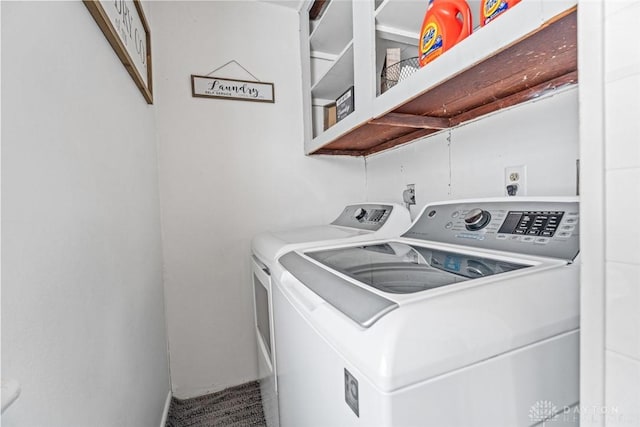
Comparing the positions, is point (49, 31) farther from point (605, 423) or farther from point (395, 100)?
point (605, 423)

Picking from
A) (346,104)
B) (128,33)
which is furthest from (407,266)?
(128,33)

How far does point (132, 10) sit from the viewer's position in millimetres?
1111

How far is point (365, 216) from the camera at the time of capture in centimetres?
157

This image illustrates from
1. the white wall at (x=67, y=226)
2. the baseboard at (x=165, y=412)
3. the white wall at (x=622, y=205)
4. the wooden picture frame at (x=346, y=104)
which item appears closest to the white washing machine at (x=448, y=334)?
the white wall at (x=622, y=205)

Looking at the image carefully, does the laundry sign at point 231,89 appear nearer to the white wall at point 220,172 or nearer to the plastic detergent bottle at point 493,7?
the white wall at point 220,172

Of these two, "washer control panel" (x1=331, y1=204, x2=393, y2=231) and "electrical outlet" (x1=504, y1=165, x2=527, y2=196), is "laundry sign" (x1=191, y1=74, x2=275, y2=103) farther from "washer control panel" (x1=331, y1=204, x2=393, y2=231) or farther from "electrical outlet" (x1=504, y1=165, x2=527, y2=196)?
"electrical outlet" (x1=504, y1=165, x2=527, y2=196)

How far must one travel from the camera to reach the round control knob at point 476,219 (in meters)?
0.93

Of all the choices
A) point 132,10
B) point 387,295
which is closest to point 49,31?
point 132,10

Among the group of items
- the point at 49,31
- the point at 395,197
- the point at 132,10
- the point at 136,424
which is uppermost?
the point at 132,10

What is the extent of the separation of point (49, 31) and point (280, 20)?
60.4 inches

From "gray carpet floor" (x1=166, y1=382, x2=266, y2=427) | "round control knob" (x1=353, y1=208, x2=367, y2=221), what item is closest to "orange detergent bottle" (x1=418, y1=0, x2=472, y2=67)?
"round control knob" (x1=353, y1=208, x2=367, y2=221)

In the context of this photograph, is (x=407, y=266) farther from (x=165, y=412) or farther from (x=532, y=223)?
(x=165, y=412)

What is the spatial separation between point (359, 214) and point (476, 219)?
741 millimetres

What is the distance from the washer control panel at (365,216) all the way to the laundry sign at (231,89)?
85 cm
